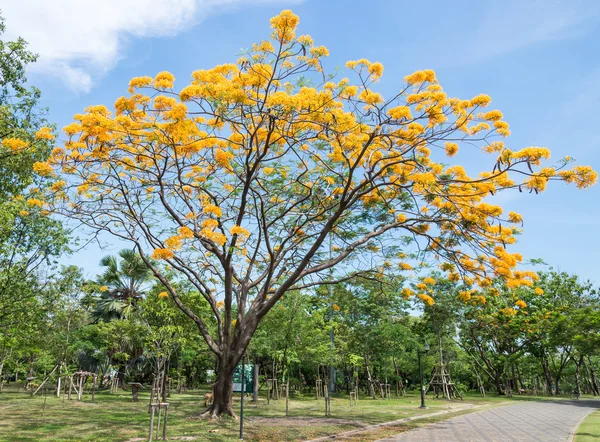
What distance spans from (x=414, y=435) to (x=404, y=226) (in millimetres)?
4999

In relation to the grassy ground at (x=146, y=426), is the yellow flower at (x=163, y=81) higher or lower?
higher

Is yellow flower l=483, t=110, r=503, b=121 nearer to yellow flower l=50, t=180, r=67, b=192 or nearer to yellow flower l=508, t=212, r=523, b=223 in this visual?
yellow flower l=508, t=212, r=523, b=223

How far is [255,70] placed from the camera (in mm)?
7941

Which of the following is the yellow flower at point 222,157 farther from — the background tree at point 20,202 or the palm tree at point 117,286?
the palm tree at point 117,286

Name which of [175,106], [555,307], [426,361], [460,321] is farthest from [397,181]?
[555,307]

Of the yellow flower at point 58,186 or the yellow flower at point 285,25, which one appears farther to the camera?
the yellow flower at point 58,186

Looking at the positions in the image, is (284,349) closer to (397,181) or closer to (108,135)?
(397,181)

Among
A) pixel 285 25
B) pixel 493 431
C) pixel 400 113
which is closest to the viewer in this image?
pixel 285 25

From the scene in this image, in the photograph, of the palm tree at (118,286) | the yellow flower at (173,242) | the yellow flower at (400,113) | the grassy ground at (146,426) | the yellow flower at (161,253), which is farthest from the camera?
the palm tree at (118,286)

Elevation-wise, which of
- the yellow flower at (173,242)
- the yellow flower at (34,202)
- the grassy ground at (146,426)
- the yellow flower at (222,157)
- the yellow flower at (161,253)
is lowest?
the grassy ground at (146,426)

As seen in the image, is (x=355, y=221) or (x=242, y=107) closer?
(x=242, y=107)

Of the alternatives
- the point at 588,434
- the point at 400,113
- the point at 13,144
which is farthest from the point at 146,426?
the point at 588,434

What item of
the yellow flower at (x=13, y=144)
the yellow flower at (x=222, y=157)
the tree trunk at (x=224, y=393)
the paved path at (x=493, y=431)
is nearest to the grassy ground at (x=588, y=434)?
the paved path at (x=493, y=431)

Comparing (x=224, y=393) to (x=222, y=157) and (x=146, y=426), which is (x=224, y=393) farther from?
(x=222, y=157)
